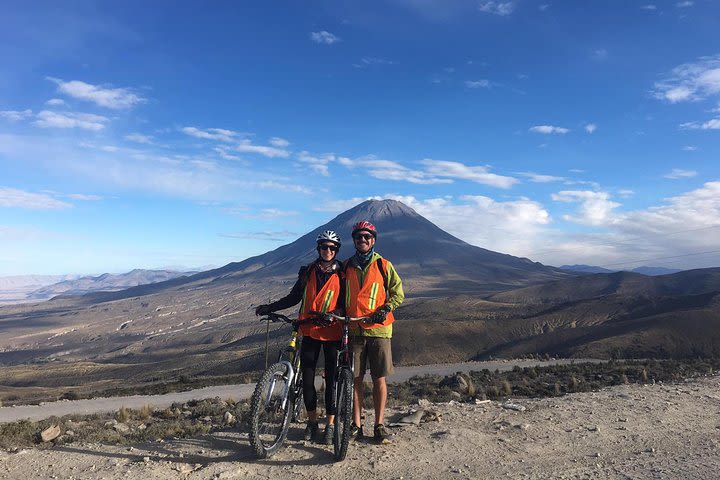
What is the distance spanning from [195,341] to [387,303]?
9376 cm

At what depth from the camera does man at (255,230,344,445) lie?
559 cm

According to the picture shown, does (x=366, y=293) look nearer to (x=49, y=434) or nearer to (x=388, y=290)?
(x=388, y=290)

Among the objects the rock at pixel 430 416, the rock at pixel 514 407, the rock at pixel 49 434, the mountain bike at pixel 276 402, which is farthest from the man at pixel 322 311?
the rock at pixel 49 434

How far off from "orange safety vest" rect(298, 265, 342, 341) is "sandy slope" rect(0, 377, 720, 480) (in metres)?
1.33

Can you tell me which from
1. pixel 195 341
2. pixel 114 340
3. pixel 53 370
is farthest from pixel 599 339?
pixel 114 340

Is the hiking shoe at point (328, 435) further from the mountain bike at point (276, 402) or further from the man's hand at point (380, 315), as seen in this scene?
the man's hand at point (380, 315)

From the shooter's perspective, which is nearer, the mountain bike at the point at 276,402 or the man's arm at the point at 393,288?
the mountain bike at the point at 276,402

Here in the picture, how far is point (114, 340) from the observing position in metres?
110

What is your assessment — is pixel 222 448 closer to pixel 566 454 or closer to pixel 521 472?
pixel 521 472

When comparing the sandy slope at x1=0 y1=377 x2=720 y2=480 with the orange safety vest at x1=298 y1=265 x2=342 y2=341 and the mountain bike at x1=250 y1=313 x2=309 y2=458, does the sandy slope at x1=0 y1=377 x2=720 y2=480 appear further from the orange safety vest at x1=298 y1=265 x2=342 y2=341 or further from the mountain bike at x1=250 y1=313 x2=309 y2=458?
the orange safety vest at x1=298 y1=265 x2=342 y2=341

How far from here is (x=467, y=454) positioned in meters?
5.61

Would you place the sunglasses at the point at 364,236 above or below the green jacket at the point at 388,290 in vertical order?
above

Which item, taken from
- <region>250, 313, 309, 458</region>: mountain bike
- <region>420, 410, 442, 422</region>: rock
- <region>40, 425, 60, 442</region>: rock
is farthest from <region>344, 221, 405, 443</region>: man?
<region>40, 425, 60, 442</region>: rock

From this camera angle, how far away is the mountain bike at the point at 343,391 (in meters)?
5.23
